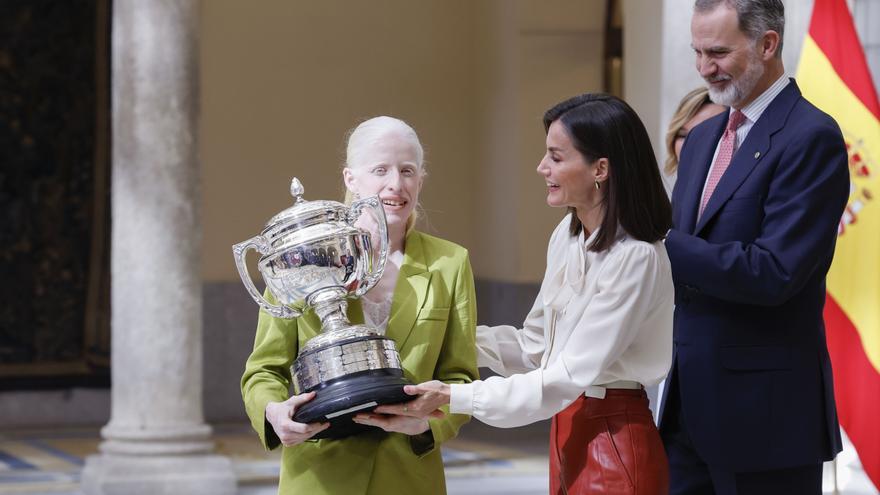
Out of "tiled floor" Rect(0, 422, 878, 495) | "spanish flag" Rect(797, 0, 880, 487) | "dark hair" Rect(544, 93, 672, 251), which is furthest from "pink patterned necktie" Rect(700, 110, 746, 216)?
"tiled floor" Rect(0, 422, 878, 495)

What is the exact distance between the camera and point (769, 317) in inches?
126

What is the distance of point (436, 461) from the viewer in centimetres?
300

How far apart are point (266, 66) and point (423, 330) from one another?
8.22 m

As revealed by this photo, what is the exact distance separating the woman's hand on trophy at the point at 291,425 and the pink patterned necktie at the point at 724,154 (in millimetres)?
1148

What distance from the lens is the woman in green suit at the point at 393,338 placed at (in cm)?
292

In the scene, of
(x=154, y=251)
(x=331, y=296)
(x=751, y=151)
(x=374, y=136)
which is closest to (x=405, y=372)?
(x=331, y=296)

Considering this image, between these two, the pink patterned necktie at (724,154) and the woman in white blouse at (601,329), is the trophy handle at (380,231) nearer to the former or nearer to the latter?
the woman in white blouse at (601,329)

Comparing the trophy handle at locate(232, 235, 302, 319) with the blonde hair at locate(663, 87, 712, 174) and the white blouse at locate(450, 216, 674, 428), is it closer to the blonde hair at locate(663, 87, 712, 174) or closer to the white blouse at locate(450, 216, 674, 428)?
the white blouse at locate(450, 216, 674, 428)

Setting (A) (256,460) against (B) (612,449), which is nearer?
(B) (612,449)

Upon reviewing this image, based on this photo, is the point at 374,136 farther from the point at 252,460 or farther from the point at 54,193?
the point at 54,193

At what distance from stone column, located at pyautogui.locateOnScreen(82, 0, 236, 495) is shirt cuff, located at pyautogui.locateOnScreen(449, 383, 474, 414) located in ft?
16.2

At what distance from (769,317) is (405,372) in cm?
90

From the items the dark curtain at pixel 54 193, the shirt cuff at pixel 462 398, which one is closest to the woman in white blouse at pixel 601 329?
the shirt cuff at pixel 462 398

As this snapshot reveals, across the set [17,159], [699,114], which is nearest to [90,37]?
[17,159]
